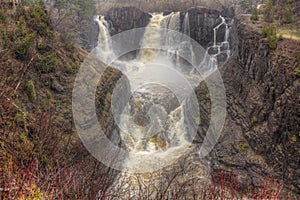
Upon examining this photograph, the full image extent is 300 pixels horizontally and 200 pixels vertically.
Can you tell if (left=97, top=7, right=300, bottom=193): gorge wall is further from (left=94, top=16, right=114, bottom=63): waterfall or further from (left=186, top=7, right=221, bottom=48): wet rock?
(left=94, top=16, right=114, bottom=63): waterfall

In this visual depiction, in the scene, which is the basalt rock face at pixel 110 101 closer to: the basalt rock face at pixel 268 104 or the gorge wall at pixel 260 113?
the gorge wall at pixel 260 113

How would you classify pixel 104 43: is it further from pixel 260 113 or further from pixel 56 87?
pixel 260 113

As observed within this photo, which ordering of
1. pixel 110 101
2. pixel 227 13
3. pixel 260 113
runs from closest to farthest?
pixel 260 113 < pixel 110 101 < pixel 227 13

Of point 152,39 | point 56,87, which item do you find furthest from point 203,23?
point 56,87

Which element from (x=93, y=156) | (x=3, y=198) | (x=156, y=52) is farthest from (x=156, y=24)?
(x=3, y=198)

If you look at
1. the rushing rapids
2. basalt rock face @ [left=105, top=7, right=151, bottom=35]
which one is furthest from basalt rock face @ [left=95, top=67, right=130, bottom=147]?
basalt rock face @ [left=105, top=7, right=151, bottom=35]
